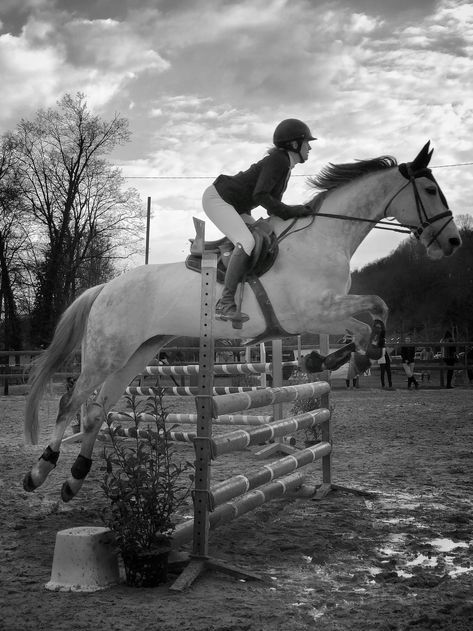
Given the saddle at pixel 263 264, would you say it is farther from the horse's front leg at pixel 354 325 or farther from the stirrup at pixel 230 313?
the horse's front leg at pixel 354 325

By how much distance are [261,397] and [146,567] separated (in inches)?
42.9

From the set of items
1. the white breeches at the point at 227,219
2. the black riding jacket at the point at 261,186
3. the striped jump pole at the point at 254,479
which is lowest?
the striped jump pole at the point at 254,479

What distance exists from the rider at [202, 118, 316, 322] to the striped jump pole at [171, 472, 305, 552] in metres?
0.97

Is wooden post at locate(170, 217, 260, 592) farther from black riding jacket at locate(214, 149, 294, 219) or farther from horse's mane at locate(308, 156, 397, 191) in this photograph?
horse's mane at locate(308, 156, 397, 191)

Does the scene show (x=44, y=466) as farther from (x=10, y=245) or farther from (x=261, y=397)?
(x=10, y=245)

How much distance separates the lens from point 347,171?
4391 millimetres

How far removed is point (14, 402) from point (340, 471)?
982 centimetres

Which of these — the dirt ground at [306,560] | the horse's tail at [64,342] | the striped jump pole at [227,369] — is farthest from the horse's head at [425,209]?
the striped jump pole at [227,369]

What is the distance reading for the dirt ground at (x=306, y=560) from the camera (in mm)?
2326

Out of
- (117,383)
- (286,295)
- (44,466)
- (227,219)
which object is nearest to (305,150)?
(227,219)

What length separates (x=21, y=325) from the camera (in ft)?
82.2

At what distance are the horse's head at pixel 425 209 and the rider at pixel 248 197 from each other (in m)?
0.61

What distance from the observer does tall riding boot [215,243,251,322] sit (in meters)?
3.92

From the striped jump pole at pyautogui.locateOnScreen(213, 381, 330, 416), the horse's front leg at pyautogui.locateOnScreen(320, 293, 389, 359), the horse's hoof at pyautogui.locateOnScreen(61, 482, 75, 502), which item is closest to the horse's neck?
the horse's front leg at pyautogui.locateOnScreen(320, 293, 389, 359)
